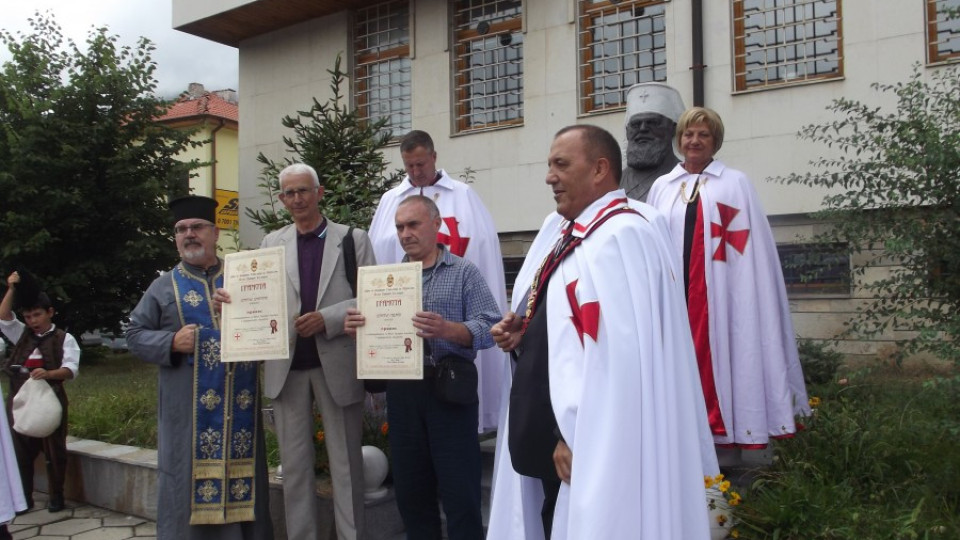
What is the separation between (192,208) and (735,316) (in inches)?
122

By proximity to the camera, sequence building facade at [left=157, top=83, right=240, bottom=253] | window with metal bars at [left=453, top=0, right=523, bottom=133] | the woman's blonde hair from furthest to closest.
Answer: building facade at [left=157, top=83, right=240, bottom=253]
window with metal bars at [left=453, top=0, right=523, bottom=133]
the woman's blonde hair

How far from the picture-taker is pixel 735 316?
Result: 4.42 meters

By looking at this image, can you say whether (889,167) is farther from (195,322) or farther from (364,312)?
(195,322)

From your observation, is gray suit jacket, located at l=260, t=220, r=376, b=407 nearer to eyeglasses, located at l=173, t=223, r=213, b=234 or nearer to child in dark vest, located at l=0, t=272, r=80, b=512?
eyeglasses, located at l=173, t=223, r=213, b=234

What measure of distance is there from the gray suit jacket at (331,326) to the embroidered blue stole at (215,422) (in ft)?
0.93

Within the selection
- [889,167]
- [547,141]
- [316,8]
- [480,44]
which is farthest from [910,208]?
[316,8]

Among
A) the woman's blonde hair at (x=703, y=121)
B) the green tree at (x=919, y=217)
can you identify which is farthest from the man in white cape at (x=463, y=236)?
the green tree at (x=919, y=217)

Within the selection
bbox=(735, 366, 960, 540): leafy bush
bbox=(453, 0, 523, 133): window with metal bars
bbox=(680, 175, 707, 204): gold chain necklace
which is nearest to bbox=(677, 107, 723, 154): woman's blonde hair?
bbox=(680, 175, 707, 204): gold chain necklace

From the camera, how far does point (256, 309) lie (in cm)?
412

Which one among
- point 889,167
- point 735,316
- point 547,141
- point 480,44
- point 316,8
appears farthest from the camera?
point 316,8

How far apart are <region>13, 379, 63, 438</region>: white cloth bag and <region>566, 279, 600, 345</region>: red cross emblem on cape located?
5239 mm

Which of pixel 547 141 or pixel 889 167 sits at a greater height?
pixel 547 141

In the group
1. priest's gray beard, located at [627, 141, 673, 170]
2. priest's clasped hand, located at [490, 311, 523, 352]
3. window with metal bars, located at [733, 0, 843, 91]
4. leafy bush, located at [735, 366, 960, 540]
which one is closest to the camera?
priest's clasped hand, located at [490, 311, 523, 352]

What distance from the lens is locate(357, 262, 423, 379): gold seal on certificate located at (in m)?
3.84
